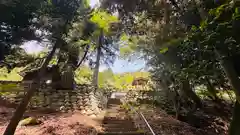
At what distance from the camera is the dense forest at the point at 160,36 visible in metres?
3.54

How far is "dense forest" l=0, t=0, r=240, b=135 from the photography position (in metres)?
3.54

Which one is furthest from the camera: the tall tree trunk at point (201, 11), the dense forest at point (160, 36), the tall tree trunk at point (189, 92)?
the tall tree trunk at point (189, 92)

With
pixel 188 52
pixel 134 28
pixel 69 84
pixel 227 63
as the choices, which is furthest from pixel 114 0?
pixel 69 84

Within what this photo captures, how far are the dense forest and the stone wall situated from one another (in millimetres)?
2184

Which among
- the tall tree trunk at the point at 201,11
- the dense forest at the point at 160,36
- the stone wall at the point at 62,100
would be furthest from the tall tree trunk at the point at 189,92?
the tall tree trunk at the point at 201,11

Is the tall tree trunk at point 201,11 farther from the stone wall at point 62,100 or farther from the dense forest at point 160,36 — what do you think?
the stone wall at point 62,100

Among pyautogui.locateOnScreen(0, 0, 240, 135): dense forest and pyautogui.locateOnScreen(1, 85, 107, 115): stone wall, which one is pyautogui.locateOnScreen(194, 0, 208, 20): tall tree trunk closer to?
pyautogui.locateOnScreen(0, 0, 240, 135): dense forest

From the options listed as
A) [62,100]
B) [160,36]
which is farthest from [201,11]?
[62,100]

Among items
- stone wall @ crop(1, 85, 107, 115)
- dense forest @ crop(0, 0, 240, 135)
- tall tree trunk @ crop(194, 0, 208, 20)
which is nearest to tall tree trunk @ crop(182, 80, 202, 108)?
dense forest @ crop(0, 0, 240, 135)

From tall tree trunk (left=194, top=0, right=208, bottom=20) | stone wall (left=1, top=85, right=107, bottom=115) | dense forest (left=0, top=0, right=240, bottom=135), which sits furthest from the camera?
stone wall (left=1, top=85, right=107, bottom=115)

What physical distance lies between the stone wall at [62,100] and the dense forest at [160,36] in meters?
2.18

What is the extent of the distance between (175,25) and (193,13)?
1044mm

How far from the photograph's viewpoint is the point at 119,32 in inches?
337

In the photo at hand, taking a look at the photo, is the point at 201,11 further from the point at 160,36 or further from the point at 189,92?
the point at 189,92
